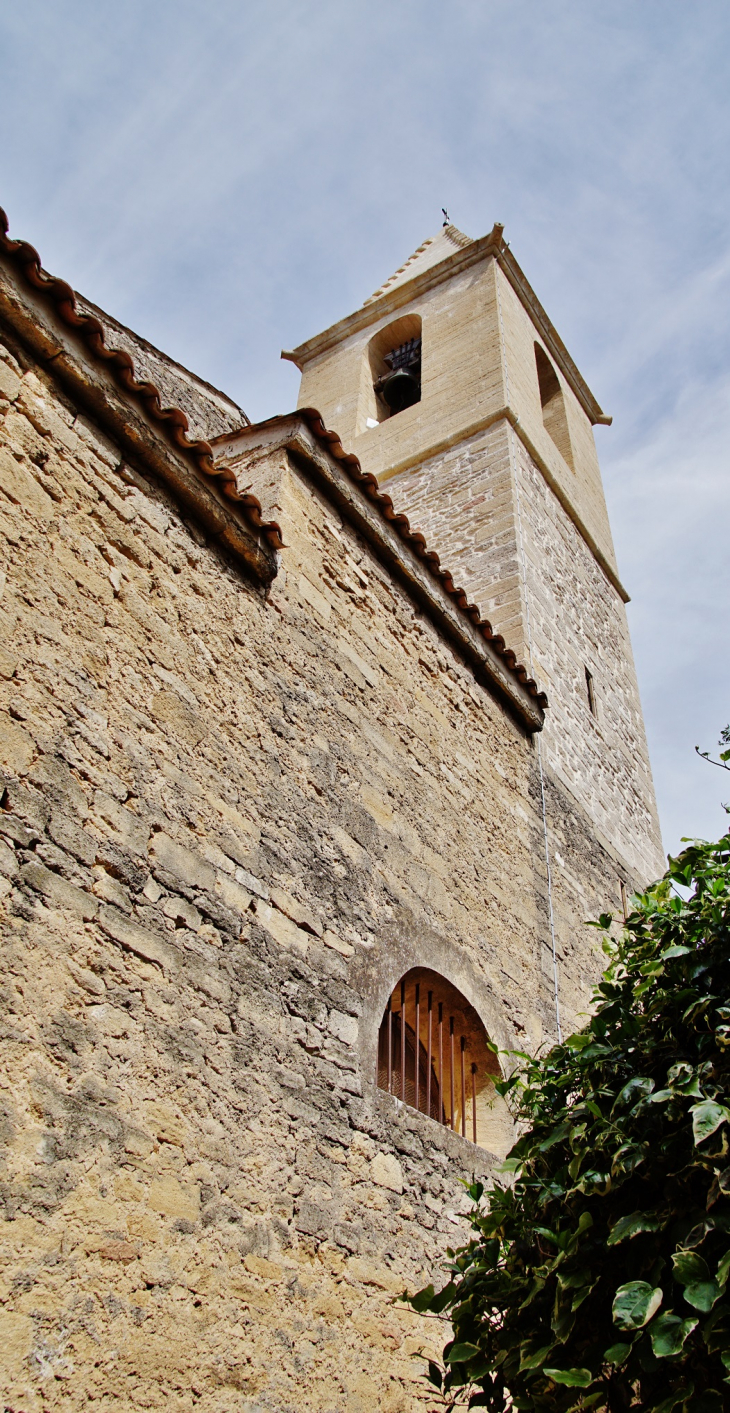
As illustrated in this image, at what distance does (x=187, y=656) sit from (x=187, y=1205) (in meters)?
1.67

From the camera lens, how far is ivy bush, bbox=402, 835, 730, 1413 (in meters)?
2.14

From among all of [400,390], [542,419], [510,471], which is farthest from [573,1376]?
[400,390]

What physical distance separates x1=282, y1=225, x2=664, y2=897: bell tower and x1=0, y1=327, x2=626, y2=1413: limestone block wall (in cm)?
299

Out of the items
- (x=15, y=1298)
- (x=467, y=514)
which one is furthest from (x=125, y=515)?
(x=467, y=514)

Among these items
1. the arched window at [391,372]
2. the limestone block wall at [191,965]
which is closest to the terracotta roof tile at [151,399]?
the limestone block wall at [191,965]

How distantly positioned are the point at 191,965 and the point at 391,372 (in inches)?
408

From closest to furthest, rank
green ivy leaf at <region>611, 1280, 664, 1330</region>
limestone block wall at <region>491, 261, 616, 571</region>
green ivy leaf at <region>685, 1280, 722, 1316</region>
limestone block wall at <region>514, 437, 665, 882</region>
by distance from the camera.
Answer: green ivy leaf at <region>685, 1280, 722, 1316</region>
green ivy leaf at <region>611, 1280, 664, 1330</region>
limestone block wall at <region>514, 437, 665, 882</region>
limestone block wall at <region>491, 261, 616, 571</region>

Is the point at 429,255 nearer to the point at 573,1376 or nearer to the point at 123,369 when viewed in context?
the point at 123,369

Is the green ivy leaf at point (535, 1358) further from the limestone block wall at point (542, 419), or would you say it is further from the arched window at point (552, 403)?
the arched window at point (552, 403)

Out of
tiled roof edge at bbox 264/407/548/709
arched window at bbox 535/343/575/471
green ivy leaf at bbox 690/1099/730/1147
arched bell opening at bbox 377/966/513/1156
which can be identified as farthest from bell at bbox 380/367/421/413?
green ivy leaf at bbox 690/1099/730/1147

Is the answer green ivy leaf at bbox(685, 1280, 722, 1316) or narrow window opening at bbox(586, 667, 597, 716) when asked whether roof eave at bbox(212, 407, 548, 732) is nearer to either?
narrow window opening at bbox(586, 667, 597, 716)

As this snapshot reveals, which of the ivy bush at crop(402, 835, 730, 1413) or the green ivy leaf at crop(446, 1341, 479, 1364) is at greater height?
the ivy bush at crop(402, 835, 730, 1413)

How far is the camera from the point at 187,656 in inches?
133

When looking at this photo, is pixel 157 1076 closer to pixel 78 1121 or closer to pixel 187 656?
pixel 78 1121
